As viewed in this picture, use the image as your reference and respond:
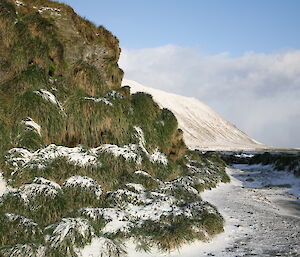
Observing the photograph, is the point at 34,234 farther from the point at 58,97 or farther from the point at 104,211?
the point at 58,97

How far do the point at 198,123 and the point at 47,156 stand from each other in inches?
6578

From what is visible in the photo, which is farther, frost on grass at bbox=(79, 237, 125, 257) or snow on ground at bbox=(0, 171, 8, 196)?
snow on ground at bbox=(0, 171, 8, 196)

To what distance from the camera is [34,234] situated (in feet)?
21.9

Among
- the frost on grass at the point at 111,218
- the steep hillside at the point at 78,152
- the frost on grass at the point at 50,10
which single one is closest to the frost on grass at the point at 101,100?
the steep hillside at the point at 78,152

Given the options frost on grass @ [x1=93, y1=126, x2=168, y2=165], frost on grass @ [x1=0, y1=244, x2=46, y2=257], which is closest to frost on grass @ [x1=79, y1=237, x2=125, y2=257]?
frost on grass @ [x1=0, y1=244, x2=46, y2=257]

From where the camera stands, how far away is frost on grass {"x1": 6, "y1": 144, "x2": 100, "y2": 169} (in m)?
9.51

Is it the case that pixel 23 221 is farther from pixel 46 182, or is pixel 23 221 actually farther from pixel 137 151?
pixel 137 151

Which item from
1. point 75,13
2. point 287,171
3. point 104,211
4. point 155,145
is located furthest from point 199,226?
point 287,171

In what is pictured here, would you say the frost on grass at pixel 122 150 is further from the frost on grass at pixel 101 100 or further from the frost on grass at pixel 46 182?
the frost on grass at pixel 46 182

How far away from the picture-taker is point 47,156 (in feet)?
32.9

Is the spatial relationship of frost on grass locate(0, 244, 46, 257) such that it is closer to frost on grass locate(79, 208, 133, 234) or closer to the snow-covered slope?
frost on grass locate(79, 208, 133, 234)

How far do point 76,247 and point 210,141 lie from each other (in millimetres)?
149675

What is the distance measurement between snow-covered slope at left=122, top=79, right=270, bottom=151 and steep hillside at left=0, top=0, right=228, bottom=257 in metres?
131

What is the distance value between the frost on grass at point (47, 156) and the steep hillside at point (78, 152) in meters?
0.03
